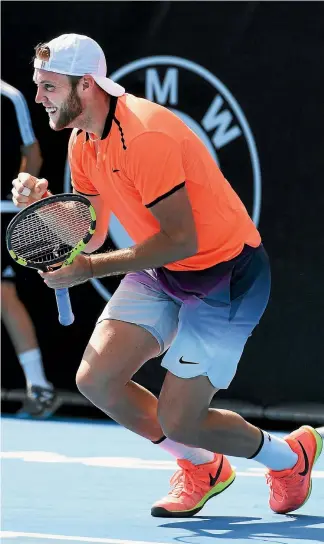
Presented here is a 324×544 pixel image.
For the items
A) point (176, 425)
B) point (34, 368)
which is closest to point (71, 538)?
point (176, 425)

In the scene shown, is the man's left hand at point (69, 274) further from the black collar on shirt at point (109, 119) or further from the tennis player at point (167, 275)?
the black collar on shirt at point (109, 119)

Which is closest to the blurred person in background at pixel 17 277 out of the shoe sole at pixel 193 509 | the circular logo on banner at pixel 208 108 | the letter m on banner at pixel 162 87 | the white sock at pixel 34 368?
the white sock at pixel 34 368

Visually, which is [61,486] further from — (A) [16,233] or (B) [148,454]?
(A) [16,233]

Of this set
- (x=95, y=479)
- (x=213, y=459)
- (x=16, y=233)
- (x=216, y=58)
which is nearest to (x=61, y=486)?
(x=95, y=479)

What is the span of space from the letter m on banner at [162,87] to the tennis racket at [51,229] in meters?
2.26

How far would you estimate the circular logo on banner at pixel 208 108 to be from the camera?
254 inches

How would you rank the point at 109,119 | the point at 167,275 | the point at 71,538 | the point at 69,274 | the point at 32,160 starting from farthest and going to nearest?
the point at 32,160 < the point at 167,275 < the point at 109,119 < the point at 71,538 < the point at 69,274

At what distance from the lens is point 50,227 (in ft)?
14.5

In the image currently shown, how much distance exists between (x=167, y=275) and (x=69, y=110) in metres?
0.70

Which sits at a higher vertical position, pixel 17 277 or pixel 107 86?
pixel 107 86

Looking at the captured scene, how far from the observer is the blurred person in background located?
6891 mm

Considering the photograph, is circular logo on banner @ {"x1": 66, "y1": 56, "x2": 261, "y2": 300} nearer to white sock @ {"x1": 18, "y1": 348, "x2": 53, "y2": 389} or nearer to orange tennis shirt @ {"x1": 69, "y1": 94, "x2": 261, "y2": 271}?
white sock @ {"x1": 18, "y1": 348, "x2": 53, "y2": 389}

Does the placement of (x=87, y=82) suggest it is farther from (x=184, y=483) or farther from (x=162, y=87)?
(x=162, y=87)

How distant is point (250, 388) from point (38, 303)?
1251 mm
